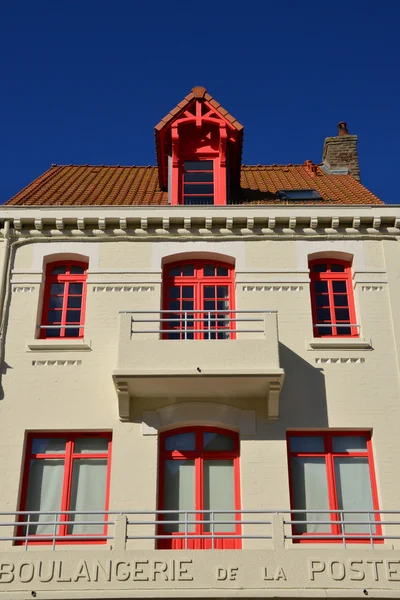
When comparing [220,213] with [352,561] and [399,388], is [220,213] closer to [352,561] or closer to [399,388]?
[399,388]

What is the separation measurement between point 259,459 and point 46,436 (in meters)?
4.41

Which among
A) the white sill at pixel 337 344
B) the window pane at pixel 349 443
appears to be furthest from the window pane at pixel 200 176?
the window pane at pixel 349 443

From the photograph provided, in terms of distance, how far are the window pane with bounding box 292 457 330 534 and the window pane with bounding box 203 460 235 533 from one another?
127cm

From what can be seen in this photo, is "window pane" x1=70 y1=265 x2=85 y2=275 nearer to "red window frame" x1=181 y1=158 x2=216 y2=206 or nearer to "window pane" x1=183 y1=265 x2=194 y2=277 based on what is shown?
"window pane" x1=183 y1=265 x2=194 y2=277

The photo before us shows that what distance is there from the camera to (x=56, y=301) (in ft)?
59.6

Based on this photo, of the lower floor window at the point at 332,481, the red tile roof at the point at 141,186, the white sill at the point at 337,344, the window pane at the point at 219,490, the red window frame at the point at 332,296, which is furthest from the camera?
the red tile roof at the point at 141,186

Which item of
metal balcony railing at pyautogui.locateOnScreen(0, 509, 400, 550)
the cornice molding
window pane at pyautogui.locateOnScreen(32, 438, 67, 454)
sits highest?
the cornice molding

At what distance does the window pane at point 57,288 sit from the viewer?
18.3 metres

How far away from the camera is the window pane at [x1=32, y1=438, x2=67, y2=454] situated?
16.3 metres

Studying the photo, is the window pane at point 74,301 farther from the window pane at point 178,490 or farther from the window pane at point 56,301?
the window pane at point 178,490

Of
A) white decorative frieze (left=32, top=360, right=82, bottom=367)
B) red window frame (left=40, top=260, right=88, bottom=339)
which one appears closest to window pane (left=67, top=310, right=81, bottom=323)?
red window frame (left=40, top=260, right=88, bottom=339)

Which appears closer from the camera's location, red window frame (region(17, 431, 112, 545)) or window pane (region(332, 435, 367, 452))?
red window frame (region(17, 431, 112, 545))

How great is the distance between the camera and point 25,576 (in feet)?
44.5

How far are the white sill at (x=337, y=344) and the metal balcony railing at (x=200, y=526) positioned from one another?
3516 millimetres
